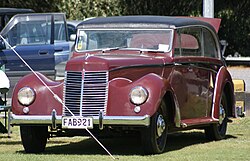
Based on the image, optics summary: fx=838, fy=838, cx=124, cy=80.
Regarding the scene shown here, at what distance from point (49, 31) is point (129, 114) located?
8.71 meters

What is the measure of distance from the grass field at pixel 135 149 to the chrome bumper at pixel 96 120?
432 mm

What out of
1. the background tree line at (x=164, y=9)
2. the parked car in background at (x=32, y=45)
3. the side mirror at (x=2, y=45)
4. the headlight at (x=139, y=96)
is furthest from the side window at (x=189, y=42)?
the background tree line at (x=164, y=9)

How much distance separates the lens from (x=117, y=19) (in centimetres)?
1248

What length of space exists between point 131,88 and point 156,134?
687 mm

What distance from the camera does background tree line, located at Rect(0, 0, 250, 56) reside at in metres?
31.4

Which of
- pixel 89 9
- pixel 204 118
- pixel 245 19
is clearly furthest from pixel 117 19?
pixel 245 19

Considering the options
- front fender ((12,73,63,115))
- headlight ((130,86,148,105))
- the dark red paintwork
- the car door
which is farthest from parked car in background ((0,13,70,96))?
headlight ((130,86,148,105))


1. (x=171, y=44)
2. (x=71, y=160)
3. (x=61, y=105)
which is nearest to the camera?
(x=71, y=160)

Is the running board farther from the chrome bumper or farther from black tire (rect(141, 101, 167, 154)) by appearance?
the chrome bumper

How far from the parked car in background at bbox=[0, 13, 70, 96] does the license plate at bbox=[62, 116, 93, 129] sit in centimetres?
793

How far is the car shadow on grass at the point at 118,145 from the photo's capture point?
11477mm

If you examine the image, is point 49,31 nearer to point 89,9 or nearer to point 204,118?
point 204,118

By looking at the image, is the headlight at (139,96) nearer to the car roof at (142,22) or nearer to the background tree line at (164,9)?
the car roof at (142,22)

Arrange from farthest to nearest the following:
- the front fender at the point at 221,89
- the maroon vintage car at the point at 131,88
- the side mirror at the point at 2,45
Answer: the side mirror at the point at 2,45 < the front fender at the point at 221,89 < the maroon vintage car at the point at 131,88
